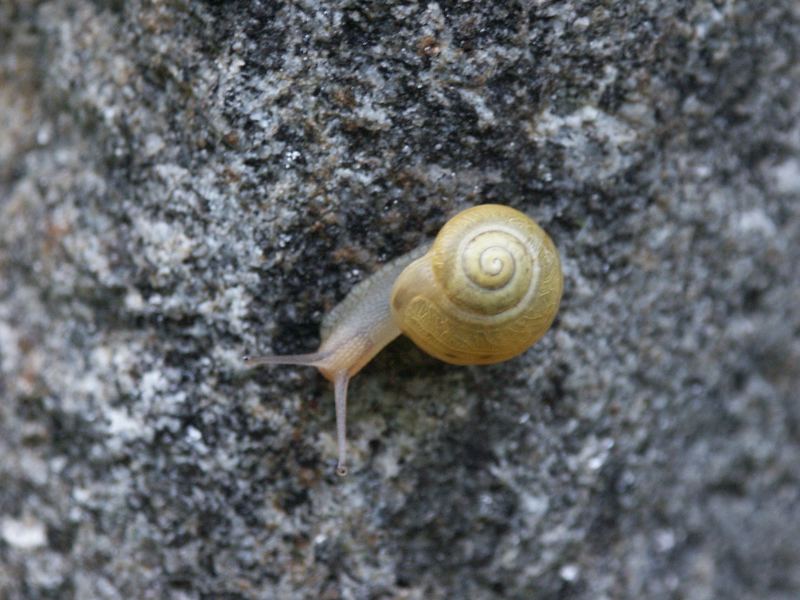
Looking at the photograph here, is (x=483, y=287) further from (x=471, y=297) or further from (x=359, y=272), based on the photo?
(x=359, y=272)

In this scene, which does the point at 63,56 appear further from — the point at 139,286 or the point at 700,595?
the point at 700,595

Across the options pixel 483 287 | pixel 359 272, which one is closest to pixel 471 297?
pixel 483 287

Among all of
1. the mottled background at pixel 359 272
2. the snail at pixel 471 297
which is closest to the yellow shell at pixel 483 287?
the snail at pixel 471 297

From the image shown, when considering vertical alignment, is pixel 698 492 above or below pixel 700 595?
above

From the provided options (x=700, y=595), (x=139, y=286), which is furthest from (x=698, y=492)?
(x=139, y=286)

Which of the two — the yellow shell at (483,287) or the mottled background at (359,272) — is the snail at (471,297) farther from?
the mottled background at (359,272)
